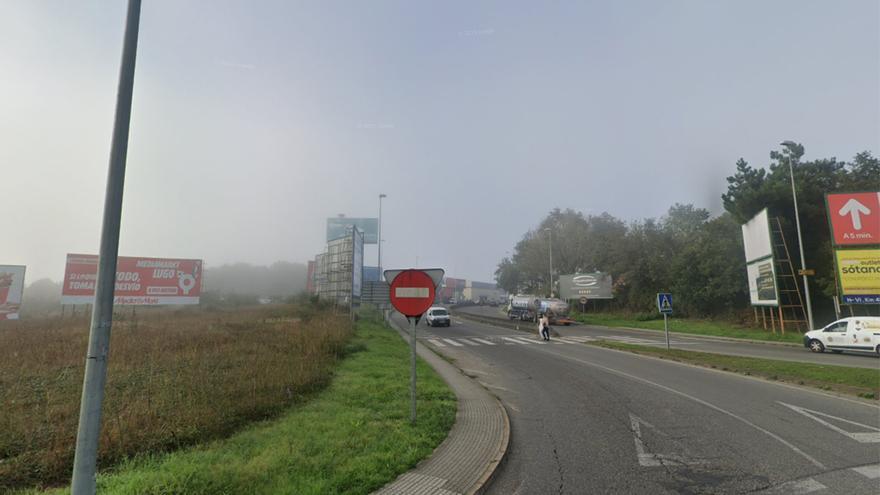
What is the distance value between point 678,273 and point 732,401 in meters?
35.0

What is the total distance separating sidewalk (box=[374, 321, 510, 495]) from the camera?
4496 mm

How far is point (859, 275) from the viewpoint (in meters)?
23.3

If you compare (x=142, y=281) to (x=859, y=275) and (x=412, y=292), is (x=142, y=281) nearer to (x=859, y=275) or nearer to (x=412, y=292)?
(x=412, y=292)

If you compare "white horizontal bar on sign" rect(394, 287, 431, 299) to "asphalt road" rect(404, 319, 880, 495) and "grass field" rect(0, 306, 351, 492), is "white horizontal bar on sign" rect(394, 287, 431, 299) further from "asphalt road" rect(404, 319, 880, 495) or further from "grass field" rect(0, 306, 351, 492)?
"grass field" rect(0, 306, 351, 492)

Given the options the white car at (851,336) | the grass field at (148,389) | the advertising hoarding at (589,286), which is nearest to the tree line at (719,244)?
the advertising hoarding at (589,286)

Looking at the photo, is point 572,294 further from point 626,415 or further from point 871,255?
point 626,415

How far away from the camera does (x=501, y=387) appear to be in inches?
428

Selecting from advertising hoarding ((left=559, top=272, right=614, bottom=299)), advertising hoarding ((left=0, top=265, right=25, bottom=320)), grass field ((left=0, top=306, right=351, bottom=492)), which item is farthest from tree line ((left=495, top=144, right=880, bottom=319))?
advertising hoarding ((left=0, top=265, right=25, bottom=320))

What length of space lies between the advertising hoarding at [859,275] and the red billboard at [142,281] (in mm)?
42679

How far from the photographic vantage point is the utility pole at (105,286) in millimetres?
3488

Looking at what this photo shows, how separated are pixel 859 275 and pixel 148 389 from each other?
3329cm

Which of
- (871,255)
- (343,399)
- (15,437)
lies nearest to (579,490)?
(343,399)

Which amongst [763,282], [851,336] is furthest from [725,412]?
[763,282]

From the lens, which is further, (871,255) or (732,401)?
(871,255)
